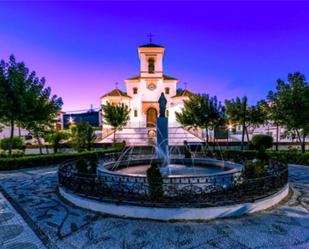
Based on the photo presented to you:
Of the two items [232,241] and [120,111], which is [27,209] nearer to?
[232,241]

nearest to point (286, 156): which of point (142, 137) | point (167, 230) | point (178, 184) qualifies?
point (178, 184)

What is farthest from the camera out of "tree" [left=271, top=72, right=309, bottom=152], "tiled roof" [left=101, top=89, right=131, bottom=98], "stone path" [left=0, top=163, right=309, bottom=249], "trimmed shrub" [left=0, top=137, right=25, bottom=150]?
"tiled roof" [left=101, top=89, right=131, bottom=98]

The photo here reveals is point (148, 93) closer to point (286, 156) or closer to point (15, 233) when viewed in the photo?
point (286, 156)

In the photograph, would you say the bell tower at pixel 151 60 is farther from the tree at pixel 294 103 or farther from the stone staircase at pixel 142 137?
the tree at pixel 294 103

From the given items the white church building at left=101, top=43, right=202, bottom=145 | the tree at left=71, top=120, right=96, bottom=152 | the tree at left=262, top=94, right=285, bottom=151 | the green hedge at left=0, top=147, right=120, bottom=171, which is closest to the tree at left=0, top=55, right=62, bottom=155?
the green hedge at left=0, top=147, right=120, bottom=171

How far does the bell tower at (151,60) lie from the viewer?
113 feet

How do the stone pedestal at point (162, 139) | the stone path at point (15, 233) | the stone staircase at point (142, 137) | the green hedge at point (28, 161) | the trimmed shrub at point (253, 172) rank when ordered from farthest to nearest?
the stone staircase at point (142, 137) → the green hedge at point (28, 161) → the stone pedestal at point (162, 139) → the trimmed shrub at point (253, 172) → the stone path at point (15, 233)

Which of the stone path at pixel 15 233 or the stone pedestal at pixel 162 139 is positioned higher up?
the stone pedestal at pixel 162 139

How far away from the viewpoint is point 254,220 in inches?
211

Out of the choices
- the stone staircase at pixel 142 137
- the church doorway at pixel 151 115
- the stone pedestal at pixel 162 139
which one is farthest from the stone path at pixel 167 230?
the church doorway at pixel 151 115

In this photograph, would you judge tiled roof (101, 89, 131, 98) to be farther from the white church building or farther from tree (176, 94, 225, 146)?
tree (176, 94, 225, 146)

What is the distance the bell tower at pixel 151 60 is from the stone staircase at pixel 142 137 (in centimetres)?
876

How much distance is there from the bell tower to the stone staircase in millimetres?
8764

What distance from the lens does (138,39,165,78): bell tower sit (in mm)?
34438
